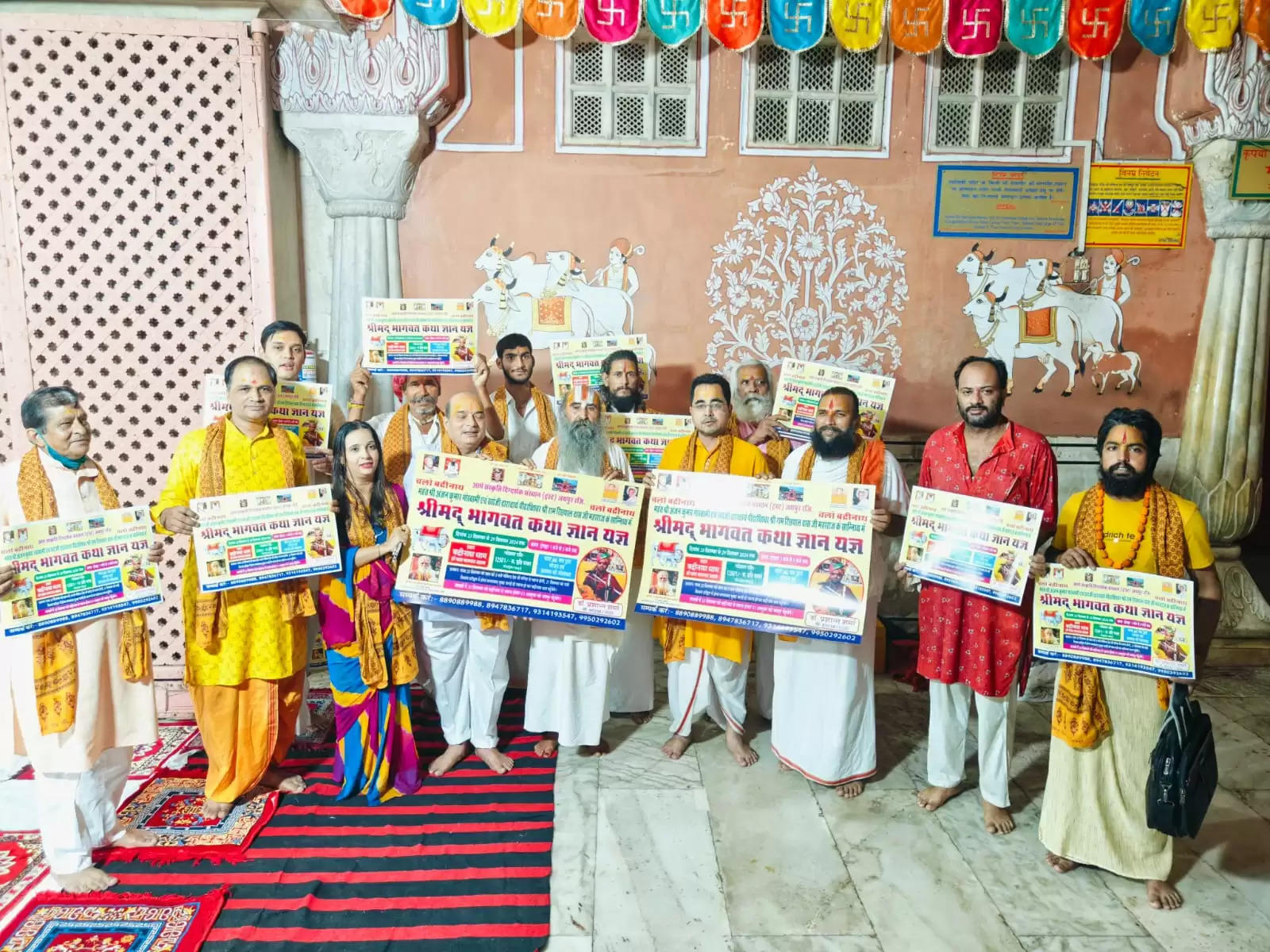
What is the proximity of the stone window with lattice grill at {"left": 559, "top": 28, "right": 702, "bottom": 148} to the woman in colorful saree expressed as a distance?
10.5 feet

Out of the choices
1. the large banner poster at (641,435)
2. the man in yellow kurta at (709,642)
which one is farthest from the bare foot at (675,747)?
the large banner poster at (641,435)

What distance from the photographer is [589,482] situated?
3.39m

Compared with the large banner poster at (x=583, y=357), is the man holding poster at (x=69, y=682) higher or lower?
lower

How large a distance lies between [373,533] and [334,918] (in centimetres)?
145

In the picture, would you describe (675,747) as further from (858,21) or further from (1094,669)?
(858,21)

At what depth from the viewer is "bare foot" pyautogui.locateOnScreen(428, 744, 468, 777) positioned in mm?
3816

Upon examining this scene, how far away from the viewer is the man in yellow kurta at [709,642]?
3.77 meters

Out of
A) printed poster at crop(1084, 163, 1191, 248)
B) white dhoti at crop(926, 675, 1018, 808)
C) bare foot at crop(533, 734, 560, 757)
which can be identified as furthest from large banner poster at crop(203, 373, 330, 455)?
printed poster at crop(1084, 163, 1191, 248)

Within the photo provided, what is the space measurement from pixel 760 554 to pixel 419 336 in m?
2.01

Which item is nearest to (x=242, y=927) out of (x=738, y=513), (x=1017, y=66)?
(x=738, y=513)

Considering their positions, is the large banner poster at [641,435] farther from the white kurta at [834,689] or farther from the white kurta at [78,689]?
the white kurta at [78,689]

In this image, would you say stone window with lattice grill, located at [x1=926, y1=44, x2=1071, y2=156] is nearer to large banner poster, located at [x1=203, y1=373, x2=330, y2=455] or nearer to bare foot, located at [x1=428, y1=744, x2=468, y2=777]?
large banner poster, located at [x1=203, y1=373, x2=330, y2=455]

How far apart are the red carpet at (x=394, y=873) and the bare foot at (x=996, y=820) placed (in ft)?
6.18

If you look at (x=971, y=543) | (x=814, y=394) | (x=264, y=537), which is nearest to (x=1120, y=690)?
(x=971, y=543)
